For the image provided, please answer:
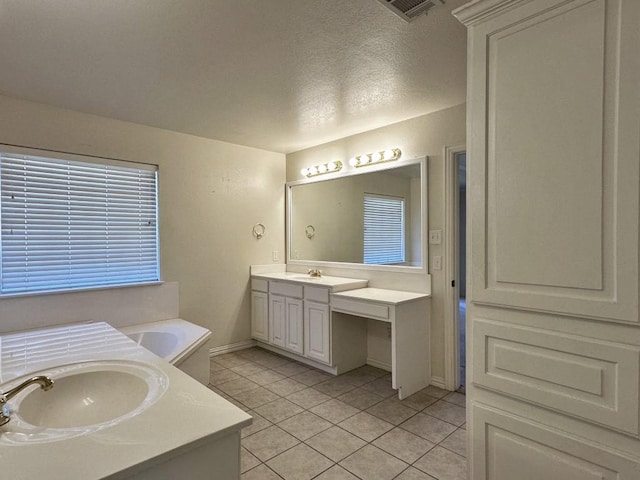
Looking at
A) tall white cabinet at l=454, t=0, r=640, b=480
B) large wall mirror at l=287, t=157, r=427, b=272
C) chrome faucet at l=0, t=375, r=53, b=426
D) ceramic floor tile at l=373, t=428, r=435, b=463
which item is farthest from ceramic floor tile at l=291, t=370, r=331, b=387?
chrome faucet at l=0, t=375, r=53, b=426

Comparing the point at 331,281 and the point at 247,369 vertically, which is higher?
the point at 331,281

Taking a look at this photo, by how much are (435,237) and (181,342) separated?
2264mm

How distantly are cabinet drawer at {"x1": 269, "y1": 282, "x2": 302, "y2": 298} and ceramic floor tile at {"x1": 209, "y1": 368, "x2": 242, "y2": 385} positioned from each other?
90 cm

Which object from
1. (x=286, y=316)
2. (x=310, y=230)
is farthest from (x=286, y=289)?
(x=310, y=230)

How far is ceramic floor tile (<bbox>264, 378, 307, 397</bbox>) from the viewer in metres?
3.01

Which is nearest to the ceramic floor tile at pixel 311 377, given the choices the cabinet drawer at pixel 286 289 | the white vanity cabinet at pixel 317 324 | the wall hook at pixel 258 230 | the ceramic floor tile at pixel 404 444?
the white vanity cabinet at pixel 317 324

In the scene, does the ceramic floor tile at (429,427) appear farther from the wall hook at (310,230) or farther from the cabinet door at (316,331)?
the wall hook at (310,230)

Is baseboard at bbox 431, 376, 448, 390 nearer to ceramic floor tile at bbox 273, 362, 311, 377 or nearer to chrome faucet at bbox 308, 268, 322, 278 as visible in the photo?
ceramic floor tile at bbox 273, 362, 311, 377

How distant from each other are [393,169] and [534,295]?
228 cm

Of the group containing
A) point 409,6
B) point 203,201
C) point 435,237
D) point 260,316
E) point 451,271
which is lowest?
point 260,316

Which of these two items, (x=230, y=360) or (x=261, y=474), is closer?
(x=261, y=474)

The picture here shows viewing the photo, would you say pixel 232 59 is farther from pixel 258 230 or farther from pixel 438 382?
pixel 438 382

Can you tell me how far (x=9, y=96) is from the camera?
268 centimetres

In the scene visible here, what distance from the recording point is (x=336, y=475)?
1938 millimetres
